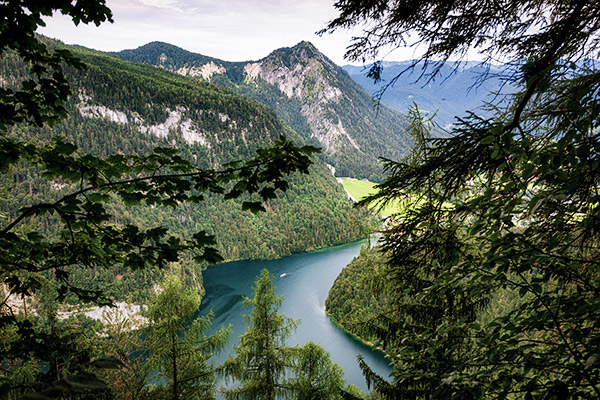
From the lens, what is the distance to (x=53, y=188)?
84875 mm

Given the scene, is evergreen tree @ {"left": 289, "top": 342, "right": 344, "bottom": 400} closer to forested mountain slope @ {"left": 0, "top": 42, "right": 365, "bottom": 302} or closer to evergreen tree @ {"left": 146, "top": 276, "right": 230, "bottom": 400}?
evergreen tree @ {"left": 146, "top": 276, "right": 230, "bottom": 400}

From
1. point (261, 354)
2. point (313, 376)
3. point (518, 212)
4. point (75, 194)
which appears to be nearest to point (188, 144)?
point (313, 376)

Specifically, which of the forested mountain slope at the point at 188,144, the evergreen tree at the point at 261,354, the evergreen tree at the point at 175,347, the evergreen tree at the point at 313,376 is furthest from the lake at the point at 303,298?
the evergreen tree at the point at 175,347

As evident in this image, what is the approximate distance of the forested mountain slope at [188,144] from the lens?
86.4 meters

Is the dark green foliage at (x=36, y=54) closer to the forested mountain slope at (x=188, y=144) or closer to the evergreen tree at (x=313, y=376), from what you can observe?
the evergreen tree at (x=313, y=376)

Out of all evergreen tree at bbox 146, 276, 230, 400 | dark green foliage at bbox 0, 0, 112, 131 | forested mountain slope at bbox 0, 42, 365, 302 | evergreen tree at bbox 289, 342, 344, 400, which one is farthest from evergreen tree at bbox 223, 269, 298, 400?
forested mountain slope at bbox 0, 42, 365, 302

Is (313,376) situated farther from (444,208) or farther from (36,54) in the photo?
(36,54)

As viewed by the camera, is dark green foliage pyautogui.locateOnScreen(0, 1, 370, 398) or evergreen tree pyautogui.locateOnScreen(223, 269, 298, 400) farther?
evergreen tree pyautogui.locateOnScreen(223, 269, 298, 400)

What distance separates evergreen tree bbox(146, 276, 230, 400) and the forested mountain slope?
209 ft

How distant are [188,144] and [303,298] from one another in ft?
356

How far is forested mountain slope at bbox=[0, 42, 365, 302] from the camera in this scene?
284 feet

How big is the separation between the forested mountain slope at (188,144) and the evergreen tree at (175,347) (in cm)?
6367

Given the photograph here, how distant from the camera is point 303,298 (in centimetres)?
5175

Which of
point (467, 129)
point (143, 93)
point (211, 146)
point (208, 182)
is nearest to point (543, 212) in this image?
point (467, 129)
